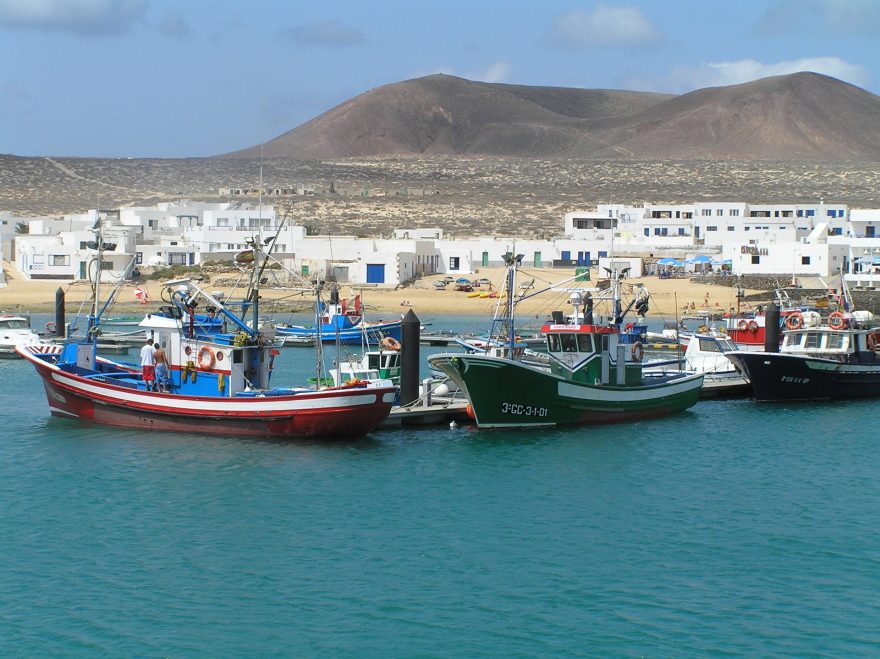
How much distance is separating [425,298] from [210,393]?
50.6 m

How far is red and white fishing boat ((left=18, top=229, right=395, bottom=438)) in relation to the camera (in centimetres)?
3203

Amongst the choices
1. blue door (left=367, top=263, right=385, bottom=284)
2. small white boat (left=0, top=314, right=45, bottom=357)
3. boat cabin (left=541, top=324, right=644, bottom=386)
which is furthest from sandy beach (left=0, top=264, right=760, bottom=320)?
boat cabin (left=541, top=324, right=644, bottom=386)

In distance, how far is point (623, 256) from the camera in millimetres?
97500

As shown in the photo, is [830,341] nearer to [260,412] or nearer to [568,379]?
[568,379]

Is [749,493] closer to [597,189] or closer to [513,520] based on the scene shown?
[513,520]

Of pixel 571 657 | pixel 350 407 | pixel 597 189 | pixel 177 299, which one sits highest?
pixel 597 189

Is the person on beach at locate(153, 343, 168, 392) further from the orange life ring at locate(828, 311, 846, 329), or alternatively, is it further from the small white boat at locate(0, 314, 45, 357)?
the orange life ring at locate(828, 311, 846, 329)

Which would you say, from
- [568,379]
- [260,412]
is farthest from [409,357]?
[260,412]

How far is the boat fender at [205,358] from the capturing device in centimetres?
3316

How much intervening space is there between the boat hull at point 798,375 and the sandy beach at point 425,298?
32.1m

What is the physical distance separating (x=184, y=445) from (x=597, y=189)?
5387 inches

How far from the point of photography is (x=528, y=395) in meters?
34.8

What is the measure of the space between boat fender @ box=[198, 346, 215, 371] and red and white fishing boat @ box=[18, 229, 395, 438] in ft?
0.08

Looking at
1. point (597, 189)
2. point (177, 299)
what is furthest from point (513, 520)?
point (597, 189)
